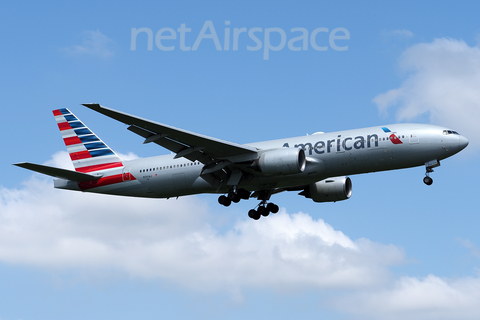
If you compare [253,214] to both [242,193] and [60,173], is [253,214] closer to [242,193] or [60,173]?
[242,193]

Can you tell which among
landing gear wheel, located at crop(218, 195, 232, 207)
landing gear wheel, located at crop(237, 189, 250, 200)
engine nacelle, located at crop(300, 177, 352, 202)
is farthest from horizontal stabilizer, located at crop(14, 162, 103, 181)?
engine nacelle, located at crop(300, 177, 352, 202)

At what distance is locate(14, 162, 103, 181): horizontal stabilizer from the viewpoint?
35481 mm

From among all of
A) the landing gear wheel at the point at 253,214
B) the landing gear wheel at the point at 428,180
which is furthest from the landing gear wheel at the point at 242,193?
the landing gear wheel at the point at 428,180

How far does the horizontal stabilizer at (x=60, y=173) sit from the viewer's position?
35.5 m

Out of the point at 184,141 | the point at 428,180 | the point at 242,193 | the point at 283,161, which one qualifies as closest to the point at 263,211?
the point at 242,193

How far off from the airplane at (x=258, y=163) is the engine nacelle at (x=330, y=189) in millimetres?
63

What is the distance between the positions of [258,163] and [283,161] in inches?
65.2

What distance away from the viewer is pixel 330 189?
40.2m

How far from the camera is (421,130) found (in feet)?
109

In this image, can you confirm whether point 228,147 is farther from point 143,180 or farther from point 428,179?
point 428,179

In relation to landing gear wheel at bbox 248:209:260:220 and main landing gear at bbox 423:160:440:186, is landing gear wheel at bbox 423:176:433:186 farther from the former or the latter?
landing gear wheel at bbox 248:209:260:220

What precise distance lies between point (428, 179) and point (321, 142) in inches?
230

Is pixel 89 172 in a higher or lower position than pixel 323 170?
higher

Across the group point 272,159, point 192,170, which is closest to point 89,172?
point 192,170
